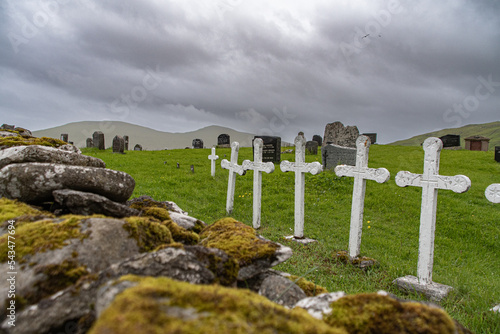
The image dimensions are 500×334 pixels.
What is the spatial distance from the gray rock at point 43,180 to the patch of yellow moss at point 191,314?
207 centimetres

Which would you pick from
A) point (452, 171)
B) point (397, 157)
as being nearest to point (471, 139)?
point (397, 157)

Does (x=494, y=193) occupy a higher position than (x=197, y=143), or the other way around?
(x=197, y=143)

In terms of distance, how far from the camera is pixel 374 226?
9.16 m

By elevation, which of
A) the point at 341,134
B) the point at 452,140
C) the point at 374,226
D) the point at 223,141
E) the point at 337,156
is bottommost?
the point at 374,226

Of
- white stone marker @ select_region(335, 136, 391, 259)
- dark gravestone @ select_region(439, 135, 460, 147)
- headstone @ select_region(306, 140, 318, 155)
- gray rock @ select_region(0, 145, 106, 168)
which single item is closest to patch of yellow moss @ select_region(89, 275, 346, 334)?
gray rock @ select_region(0, 145, 106, 168)

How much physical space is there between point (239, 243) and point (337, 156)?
13.7m

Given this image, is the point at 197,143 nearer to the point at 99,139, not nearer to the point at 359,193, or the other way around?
the point at 99,139

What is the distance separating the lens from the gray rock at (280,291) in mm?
2238

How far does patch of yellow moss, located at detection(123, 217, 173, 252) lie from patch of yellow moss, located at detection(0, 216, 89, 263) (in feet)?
1.10

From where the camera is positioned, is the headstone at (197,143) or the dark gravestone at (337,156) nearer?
the dark gravestone at (337,156)

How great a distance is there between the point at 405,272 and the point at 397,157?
19635mm

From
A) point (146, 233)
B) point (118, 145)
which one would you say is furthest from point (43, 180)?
point (118, 145)

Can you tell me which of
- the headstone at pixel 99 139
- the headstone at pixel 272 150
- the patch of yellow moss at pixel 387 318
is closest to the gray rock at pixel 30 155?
the patch of yellow moss at pixel 387 318

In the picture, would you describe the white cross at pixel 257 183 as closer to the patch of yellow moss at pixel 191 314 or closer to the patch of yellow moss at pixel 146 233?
the patch of yellow moss at pixel 146 233
